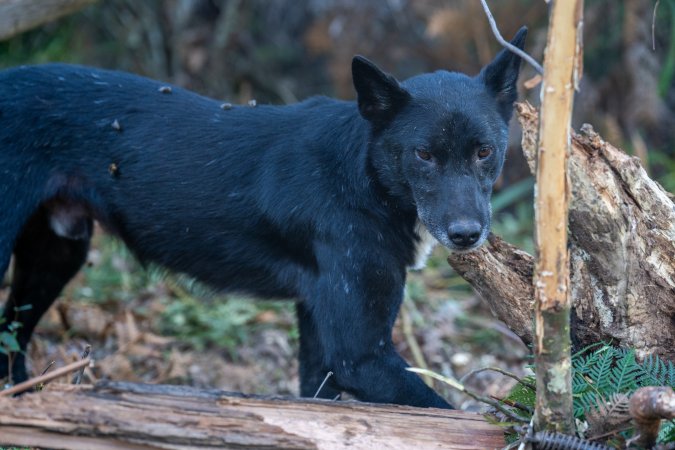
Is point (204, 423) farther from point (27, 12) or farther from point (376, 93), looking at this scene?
Result: point (27, 12)

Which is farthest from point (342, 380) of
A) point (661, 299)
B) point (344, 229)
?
point (661, 299)

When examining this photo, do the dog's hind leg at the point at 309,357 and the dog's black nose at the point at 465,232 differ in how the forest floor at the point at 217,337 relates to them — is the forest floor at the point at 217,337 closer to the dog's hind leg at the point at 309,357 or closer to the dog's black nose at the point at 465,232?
the dog's hind leg at the point at 309,357

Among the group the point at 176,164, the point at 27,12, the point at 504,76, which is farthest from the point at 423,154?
the point at 27,12

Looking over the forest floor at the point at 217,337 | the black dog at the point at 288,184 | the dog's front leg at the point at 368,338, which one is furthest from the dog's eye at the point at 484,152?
the forest floor at the point at 217,337

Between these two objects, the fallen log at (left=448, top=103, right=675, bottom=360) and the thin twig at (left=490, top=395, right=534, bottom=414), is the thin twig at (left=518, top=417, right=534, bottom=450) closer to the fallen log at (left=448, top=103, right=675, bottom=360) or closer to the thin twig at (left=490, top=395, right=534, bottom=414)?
the thin twig at (left=490, top=395, right=534, bottom=414)

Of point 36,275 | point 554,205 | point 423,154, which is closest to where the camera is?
point 554,205

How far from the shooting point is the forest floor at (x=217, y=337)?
4914mm

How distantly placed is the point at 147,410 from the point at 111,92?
6.05ft

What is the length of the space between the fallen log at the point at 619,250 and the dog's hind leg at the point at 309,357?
4.13 feet

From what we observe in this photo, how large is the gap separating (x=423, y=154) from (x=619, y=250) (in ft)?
2.77

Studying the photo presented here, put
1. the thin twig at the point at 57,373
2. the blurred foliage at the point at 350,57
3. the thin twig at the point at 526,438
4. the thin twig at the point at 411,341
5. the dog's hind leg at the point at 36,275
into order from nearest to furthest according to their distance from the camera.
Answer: the thin twig at the point at 57,373 < the thin twig at the point at 526,438 < the dog's hind leg at the point at 36,275 < the thin twig at the point at 411,341 < the blurred foliage at the point at 350,57

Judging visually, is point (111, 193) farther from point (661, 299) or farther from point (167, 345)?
point (661, 299)

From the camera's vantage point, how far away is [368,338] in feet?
10.9

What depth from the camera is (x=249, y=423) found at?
254 cm
